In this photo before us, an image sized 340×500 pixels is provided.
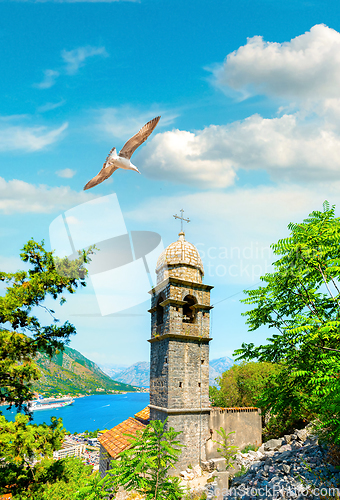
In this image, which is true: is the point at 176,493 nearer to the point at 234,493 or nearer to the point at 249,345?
the point at 249,345

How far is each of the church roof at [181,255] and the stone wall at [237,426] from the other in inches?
313

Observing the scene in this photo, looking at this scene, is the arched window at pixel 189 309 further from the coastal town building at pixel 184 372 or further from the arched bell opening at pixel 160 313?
the arched bell opening at pixel 160 313

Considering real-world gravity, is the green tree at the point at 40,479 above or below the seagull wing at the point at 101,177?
below

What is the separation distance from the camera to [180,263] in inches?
657

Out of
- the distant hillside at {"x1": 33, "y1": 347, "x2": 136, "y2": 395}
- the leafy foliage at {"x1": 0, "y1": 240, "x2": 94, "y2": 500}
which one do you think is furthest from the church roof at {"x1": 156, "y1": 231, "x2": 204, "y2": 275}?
the distant hillside at {"x1": 33, "y1": 347, "x2": 136, "y2": 395}

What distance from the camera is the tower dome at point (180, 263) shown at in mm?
16719

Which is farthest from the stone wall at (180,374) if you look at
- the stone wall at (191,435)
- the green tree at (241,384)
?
the green tree at (241,384)

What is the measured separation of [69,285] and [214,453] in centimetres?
1164

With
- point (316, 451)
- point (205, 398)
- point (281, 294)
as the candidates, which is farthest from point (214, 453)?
point (281, 294)

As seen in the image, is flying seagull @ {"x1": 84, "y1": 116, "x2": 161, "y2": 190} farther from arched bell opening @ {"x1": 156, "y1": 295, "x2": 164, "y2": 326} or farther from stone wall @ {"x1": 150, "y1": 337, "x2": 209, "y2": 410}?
arched bell opening @ {"x1": 156, "y1": 295, "x2": 164, "y2": 326}

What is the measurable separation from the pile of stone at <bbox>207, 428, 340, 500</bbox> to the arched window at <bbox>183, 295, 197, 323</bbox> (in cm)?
717

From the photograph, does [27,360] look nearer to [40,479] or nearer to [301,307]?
[40,479]

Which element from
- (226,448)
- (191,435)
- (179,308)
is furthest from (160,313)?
(226,448)

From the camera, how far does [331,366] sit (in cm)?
689
